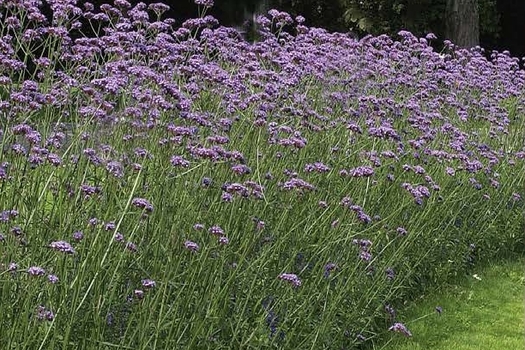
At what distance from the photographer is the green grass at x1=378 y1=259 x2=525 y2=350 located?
18.2 feet

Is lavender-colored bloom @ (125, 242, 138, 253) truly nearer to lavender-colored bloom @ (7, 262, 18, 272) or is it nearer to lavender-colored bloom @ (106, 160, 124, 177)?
lavender-colored bloom @ (106, 160, 124, 177)

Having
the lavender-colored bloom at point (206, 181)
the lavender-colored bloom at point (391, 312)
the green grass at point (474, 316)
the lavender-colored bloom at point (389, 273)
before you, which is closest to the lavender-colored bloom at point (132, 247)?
the lavender-colored bloom at point (206, 181)

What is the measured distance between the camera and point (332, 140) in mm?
5766

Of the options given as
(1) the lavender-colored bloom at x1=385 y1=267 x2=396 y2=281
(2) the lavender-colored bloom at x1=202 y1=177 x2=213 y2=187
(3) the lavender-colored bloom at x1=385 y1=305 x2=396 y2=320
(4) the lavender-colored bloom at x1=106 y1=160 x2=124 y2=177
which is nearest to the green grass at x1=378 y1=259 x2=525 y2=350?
(3) the lavender-colored bloom at x1=385 y1=305 x2=396 y2=320

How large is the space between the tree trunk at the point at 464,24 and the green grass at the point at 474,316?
29.2 feet

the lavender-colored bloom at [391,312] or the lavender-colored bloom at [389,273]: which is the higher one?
the lavender-colored bloom at [389,273]

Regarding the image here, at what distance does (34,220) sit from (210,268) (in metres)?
0.77

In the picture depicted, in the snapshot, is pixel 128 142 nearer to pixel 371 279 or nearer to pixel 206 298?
pixel 206 298

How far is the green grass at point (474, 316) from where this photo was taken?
555 centimetres

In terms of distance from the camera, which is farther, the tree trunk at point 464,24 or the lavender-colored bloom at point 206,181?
the tree trunk at point 464,24

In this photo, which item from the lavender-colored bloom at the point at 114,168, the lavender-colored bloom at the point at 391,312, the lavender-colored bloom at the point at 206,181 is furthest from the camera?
the lavender-colored bloom at the point at 391,312

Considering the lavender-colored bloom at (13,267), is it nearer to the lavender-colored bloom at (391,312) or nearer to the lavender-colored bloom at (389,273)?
the lavender-colored bloom at (389,273)

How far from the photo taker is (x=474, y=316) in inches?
240

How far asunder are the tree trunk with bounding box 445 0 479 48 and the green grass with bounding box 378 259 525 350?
890 centimetres
